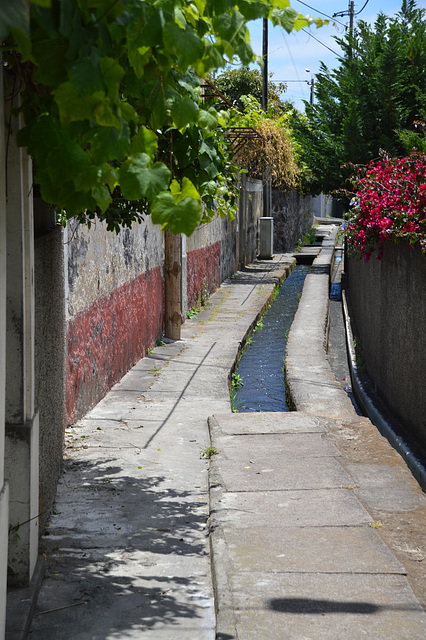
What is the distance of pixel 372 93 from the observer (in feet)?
50.4

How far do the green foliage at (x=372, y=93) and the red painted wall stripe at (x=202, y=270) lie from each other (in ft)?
11.9

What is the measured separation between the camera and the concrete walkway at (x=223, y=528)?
276cm

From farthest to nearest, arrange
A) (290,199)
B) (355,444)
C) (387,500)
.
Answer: (290,199) → (355,444) → (387,500)

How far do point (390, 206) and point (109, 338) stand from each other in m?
2.63

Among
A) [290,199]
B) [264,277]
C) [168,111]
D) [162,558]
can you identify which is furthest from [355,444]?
[290,199]

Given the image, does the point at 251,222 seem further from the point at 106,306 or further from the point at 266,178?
the point at 106,306

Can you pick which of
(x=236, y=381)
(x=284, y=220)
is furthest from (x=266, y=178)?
(x=236, y=381)

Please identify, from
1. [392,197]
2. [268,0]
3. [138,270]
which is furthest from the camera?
[138,270]

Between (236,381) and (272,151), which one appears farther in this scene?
(272,151)

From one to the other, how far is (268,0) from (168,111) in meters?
0.48

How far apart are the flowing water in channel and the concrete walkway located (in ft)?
3.86

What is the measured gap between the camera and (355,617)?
2.69 meters

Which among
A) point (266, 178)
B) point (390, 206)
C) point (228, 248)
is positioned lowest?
point (228, 248)

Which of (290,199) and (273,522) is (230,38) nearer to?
(273,522)
